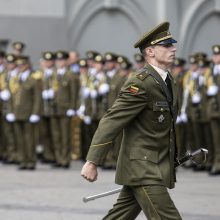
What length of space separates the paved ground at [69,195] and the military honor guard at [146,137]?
3.30 metres

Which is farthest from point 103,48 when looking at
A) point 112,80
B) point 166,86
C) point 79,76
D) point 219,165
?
point 166,86

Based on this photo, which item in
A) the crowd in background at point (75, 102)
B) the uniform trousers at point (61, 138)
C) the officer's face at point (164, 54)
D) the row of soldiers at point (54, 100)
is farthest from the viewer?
the uniform trousers at point (61, 138)

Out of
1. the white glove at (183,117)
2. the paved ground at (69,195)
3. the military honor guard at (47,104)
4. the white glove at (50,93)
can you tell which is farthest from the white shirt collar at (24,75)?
the white glove at (183,117)

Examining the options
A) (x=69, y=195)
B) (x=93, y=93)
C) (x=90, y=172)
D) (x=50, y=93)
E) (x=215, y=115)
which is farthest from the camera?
(x=50, y=93)

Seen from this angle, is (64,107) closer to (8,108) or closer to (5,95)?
(8,108)

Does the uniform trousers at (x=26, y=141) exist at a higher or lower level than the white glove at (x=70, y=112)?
lower

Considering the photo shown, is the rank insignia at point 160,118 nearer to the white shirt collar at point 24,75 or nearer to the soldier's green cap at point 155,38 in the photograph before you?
the soldier's green cap at point 155,38

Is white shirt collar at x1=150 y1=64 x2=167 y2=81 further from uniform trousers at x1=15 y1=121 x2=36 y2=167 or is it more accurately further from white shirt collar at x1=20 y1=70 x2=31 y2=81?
white shirt collar at x1=20 y1=70 x2=31 y2=81

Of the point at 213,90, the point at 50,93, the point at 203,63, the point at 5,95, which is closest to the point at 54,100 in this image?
the point at 50,93

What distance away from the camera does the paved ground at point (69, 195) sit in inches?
420

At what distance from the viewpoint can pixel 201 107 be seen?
652 inches

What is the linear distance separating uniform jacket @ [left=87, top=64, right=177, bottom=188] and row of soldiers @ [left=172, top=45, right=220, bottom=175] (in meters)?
8.57

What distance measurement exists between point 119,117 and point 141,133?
215 mm

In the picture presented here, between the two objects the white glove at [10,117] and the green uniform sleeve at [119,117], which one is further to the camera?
the white glove at [10,117]
